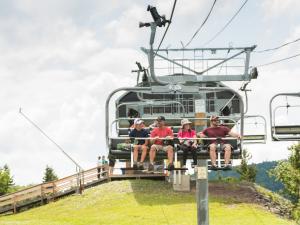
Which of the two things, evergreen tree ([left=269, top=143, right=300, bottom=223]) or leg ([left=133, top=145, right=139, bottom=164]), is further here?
evergreen tree ([left=269, top=143, right=300, bottom=223])

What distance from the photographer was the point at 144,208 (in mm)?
29062

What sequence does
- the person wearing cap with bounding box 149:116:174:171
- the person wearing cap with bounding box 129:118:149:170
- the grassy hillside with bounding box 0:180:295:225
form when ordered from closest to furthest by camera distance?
the person wearing cap with bounding box 149:116:174:171, the person wearing cap with bounding box 129:118:149:170, the grassy hillside with bounding box 0:180:295:225

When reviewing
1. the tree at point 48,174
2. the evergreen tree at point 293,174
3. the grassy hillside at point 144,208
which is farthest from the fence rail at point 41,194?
the tree at point 48,174

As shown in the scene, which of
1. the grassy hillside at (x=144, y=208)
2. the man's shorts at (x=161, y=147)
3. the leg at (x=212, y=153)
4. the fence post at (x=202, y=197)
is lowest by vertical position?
the grassy hillside at (x=144, y=208)

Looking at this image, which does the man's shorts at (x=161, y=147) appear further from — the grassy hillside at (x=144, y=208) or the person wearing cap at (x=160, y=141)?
the grassy hillside at (x=144, y=208)

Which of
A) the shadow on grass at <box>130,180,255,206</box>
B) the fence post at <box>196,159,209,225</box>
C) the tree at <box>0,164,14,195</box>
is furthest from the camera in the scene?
the tree at <box>0,164,14,195</box>

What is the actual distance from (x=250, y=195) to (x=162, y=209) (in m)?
6.27

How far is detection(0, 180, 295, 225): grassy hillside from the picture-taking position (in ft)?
83.5

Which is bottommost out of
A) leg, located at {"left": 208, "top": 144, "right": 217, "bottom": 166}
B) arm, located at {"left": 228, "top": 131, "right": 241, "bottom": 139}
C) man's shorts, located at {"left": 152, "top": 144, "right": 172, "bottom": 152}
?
leg, located at {"left": 208, "top": 144, "right": 217, "bottom": 166}

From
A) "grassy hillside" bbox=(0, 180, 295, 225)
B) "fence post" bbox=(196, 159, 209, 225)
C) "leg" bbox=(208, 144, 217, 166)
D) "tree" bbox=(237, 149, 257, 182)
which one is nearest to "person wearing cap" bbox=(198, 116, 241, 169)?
"leg" bbox=(208, 144, 217, 166)

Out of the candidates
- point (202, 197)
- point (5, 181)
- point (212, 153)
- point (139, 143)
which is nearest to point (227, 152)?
point (212, 153)

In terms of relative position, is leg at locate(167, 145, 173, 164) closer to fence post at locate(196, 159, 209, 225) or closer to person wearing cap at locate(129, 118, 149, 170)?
person wearing cap at locate(129, 118, 149, 170)

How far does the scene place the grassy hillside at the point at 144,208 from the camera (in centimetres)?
2545

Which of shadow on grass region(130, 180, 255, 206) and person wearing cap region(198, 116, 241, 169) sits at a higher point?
person wearing cap region(198, 116, 241, 169)
